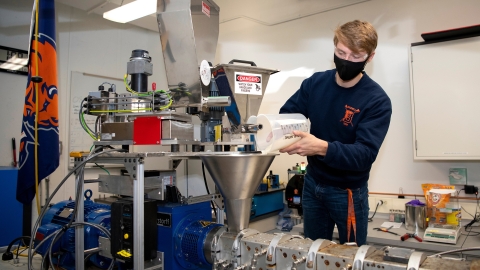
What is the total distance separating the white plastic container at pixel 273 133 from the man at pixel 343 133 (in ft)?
0.13

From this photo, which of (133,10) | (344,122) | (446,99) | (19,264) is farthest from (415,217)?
(133,10)

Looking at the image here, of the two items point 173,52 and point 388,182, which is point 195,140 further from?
point 388,182

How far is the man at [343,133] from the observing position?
4.10 feet

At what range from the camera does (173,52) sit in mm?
1633

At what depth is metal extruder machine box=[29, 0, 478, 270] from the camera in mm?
1194

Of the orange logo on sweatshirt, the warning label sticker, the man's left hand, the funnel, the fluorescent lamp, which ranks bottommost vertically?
the funnel

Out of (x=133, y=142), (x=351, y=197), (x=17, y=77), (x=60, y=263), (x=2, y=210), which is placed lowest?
(x=60, y=263)

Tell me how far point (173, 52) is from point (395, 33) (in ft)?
8.50

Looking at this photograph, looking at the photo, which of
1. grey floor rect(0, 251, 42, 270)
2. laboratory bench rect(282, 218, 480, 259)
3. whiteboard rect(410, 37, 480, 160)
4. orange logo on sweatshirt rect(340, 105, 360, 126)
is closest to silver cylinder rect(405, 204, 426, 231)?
laboratory bench rect(282, 218, 480, 259)

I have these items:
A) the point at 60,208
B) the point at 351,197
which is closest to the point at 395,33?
the point at 351,197

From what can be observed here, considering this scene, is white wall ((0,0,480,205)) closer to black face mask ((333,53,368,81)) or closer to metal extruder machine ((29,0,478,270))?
metal extruder machine ((29,0,478,270))

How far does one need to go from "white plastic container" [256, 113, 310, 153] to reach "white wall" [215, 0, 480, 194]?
245 cm

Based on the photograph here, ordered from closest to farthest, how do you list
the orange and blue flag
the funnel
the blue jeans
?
1. the funnel
2. the blue jeans
3. the orange and blue flag

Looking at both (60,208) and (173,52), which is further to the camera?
(60,208)
